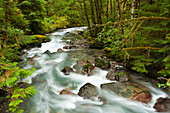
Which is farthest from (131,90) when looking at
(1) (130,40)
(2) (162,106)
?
(1) (130,40)

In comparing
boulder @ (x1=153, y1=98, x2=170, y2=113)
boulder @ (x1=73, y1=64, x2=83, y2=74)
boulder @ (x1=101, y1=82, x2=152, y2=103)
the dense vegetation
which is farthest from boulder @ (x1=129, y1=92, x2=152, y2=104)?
boulder @ (x1=73, y1=64, x2=83, y2=74)

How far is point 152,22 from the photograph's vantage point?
3.59 metres

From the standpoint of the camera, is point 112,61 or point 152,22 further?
point 112,61

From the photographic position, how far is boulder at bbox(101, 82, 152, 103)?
3.52m

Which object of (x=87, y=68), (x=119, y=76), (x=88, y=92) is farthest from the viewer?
(x=87, y=68)

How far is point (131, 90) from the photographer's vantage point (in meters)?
3.88

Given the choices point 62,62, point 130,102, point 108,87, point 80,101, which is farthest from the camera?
point 62,62

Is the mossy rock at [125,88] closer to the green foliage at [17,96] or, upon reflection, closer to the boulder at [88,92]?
the boulder at [88,92]

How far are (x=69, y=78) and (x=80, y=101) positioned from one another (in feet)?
5.71

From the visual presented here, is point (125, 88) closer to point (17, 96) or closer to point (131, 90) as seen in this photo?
point (131, 90)

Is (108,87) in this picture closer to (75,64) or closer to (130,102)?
(130,102)

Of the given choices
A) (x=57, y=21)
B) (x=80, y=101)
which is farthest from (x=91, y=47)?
(x=57, y=21)

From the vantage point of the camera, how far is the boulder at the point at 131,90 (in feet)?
11.6

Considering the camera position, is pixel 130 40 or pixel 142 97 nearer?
pixel 142 97
